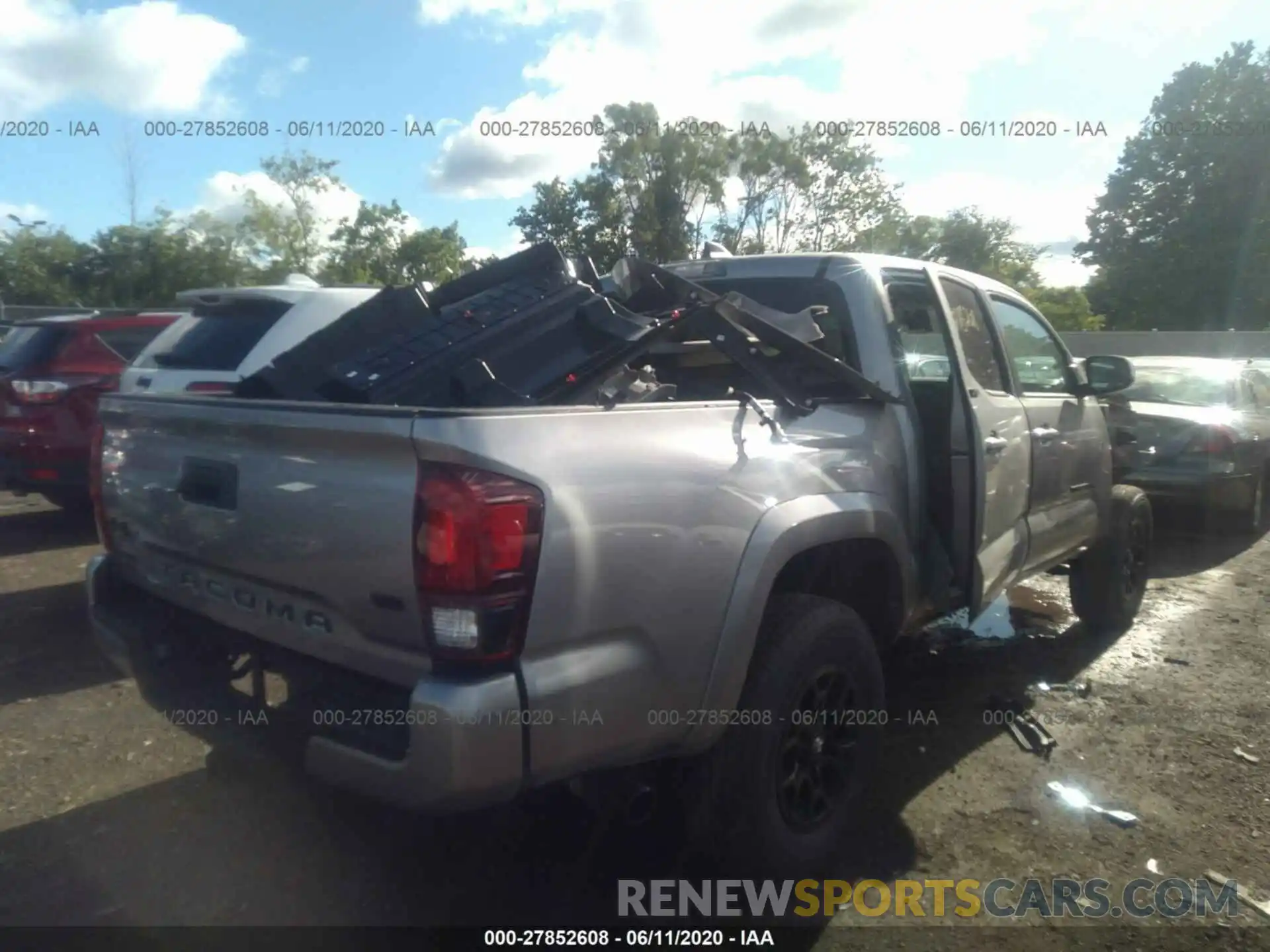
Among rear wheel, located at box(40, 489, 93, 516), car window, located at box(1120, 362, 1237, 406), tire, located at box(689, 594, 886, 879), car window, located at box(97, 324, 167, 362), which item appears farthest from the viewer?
car window, located at box(1120, 362, 1237, 406)

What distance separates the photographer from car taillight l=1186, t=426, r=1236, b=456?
8.09 metres

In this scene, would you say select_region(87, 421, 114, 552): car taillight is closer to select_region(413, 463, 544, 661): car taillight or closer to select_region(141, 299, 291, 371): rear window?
select_region(413, 463, 544, 661): car taillight

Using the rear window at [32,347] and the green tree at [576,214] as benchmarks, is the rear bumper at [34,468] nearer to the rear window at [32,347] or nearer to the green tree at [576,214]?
the rear window at [32,347]

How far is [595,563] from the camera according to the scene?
92.8 inches

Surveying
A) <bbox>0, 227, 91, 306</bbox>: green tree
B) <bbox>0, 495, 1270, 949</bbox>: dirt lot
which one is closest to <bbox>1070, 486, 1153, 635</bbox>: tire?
<bbox>0, 495, 1270, 949</bbox>: dirt lot

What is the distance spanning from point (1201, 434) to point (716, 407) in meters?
6.77

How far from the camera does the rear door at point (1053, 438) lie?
464 centimetres

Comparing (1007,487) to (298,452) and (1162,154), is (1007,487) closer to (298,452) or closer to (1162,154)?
(298,452)

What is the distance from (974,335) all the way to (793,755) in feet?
7.05

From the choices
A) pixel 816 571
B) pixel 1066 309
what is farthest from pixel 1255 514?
pixel 1066 309

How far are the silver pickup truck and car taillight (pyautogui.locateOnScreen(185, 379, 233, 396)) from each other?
2634 millimetres

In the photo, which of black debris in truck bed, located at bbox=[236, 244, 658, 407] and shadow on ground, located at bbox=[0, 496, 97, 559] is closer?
black debris in truck bed, located at bbox=[236, 244, 658, 407]

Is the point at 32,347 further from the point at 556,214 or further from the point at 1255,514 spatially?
the point at 556,214

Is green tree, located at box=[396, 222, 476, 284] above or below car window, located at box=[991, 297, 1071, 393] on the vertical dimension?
above
